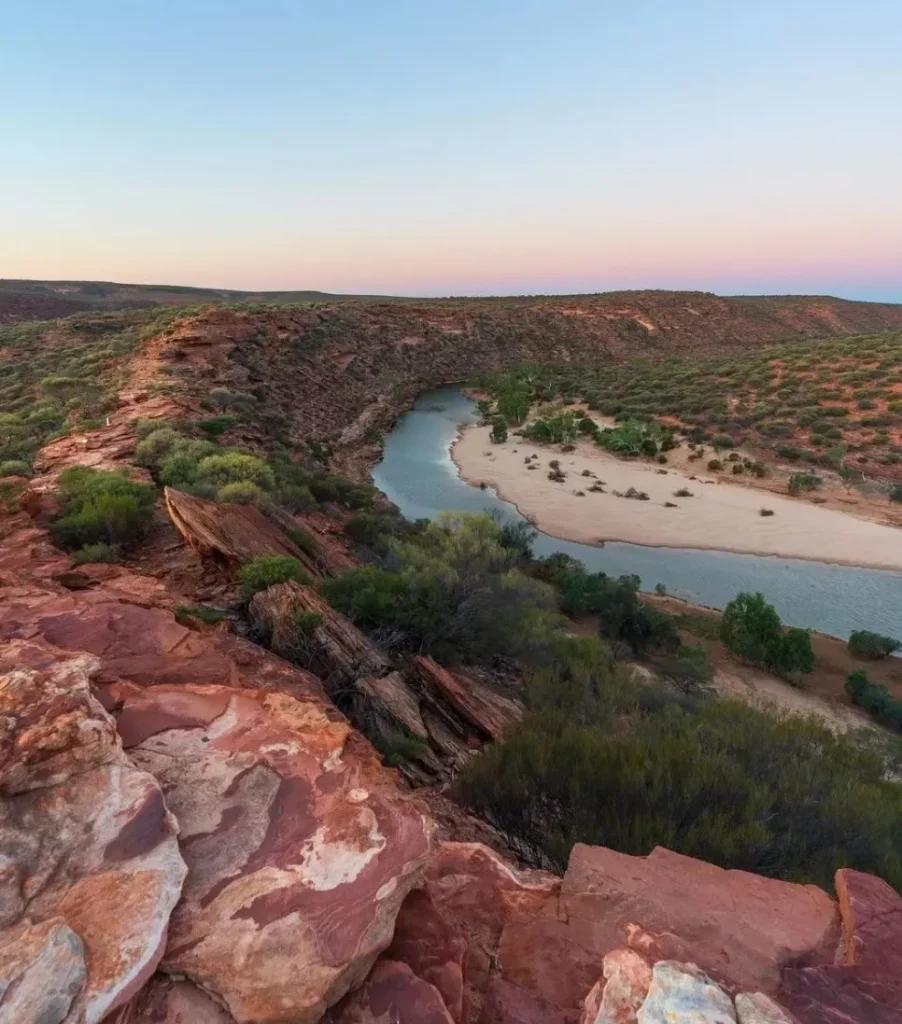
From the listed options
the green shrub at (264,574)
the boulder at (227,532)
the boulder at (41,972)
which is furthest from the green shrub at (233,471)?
the boulder at (41,972)

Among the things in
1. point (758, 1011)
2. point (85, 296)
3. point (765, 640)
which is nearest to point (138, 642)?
point (758, 1011)

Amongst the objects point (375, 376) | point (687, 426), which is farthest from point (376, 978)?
point (375, 376)

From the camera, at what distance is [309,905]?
117 inches

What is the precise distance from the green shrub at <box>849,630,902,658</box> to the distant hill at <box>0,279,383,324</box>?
6315 centimetres

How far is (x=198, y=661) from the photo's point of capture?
542 cm

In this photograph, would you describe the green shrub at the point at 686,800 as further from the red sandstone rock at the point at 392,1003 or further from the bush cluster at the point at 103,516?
the bush cluster at the point at 103,516

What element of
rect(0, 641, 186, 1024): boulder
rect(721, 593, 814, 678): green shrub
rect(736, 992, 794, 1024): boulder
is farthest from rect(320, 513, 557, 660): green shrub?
rect(736, 992, 794, 1024): boulder

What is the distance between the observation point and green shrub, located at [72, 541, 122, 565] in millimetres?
8586

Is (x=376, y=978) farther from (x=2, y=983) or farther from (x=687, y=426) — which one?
(x=687, y=426)

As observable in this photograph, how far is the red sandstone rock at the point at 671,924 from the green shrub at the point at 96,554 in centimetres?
769

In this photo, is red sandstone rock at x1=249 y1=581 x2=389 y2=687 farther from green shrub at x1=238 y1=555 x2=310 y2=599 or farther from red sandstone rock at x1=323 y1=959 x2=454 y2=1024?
red sandstone rock at x1=323 y1=959 x2=454 y2=1024

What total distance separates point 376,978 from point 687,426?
35.8 m

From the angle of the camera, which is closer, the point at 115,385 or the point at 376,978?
the point at 376,978

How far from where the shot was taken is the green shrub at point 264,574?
8070 millimetres
